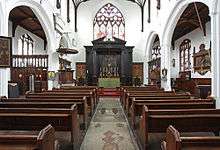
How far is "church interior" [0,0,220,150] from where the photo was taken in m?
4.98

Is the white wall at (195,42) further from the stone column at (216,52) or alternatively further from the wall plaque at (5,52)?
the wall plaque at (5,52)

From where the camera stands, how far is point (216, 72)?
8969 mm

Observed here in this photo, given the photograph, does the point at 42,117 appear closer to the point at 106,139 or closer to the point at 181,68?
the point at 106,139

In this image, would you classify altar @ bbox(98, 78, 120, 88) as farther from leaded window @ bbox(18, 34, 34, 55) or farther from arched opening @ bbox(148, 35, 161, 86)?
leaded window @ bbox(18, 34, 34, 55)

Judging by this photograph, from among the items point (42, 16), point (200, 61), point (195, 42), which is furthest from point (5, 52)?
point (195, 42)

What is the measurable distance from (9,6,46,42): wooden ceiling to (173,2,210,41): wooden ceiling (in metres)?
9.29

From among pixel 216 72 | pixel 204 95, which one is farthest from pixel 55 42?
pixel 216 72

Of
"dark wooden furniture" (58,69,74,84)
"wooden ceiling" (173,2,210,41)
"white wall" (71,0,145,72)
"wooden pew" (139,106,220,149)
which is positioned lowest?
"wooden pew" (139,106,220,149)

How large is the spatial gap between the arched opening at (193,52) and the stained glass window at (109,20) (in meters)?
5.69

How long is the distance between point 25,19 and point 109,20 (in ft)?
36.6

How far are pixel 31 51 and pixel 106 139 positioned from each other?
1922 centimetres

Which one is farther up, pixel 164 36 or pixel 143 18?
pixel 143 18

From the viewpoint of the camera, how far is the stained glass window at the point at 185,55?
906 inches

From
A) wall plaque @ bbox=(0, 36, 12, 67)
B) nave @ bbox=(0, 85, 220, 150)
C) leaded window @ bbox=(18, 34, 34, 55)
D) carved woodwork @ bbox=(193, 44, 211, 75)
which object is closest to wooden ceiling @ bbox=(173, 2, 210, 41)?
carved woodwork @ bbox=(193, 44, 211, 75)
